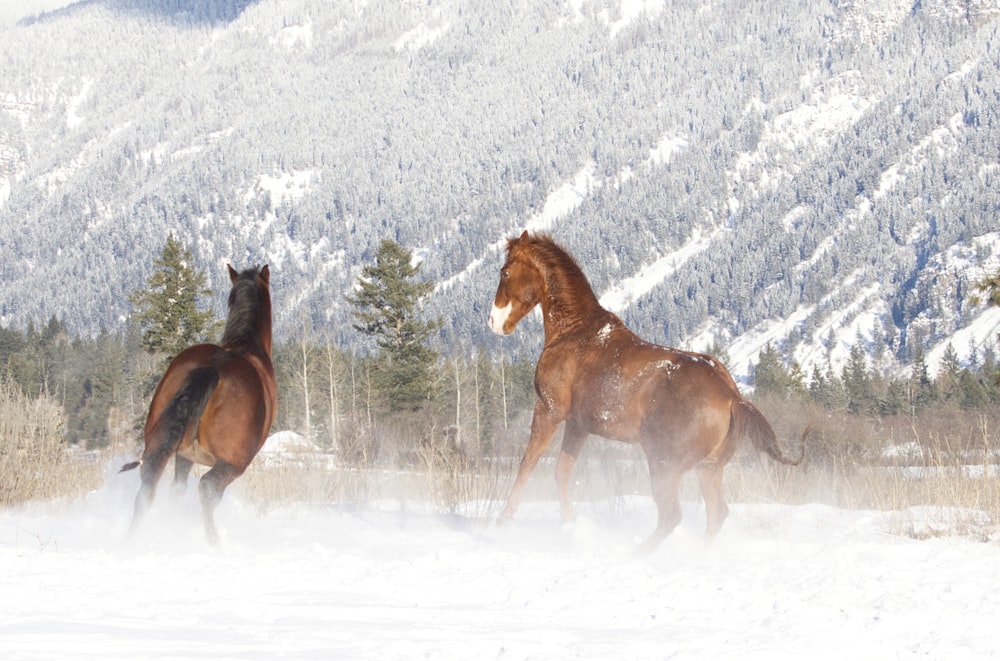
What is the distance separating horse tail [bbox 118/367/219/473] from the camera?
647 centimetres

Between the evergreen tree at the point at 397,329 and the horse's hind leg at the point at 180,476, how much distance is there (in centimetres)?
3712

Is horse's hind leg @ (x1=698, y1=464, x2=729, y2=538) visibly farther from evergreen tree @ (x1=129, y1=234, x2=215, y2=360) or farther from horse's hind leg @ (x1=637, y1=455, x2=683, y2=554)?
evergreen tree @ (x1=129, y1=234, x2=215, y2=360)

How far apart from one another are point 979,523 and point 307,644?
602cm

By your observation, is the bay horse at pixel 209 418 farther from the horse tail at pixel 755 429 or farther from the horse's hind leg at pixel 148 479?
the horse tail at pixel 755 429

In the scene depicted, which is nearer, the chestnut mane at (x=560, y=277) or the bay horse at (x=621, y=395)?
the bay horse at (x=621, y=395)

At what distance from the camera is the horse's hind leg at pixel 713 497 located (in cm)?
680

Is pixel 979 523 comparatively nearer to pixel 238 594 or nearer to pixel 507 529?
pixel 507 529

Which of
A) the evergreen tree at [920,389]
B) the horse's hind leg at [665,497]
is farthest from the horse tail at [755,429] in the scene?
the evergreen tree at [920,389]

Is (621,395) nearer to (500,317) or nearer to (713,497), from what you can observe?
(713,497)

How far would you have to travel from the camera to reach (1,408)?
10.7 metres

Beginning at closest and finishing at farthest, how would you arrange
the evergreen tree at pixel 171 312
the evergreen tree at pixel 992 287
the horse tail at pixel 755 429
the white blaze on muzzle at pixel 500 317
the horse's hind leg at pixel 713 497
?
the horse tail at pixel 755 429 < the horse's hind leg at pixel 713 497 < the white blaze on muzzle at pixel 500 317 < the evergreen tree at pixel 992 287 < the evergreen tree at pixel 171 312

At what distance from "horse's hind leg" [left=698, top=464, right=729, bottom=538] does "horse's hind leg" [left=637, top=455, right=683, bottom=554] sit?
0.33 meters

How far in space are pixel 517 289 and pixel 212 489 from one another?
9.37ft

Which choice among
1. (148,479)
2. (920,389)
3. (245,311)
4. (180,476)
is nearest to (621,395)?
(245,311)
